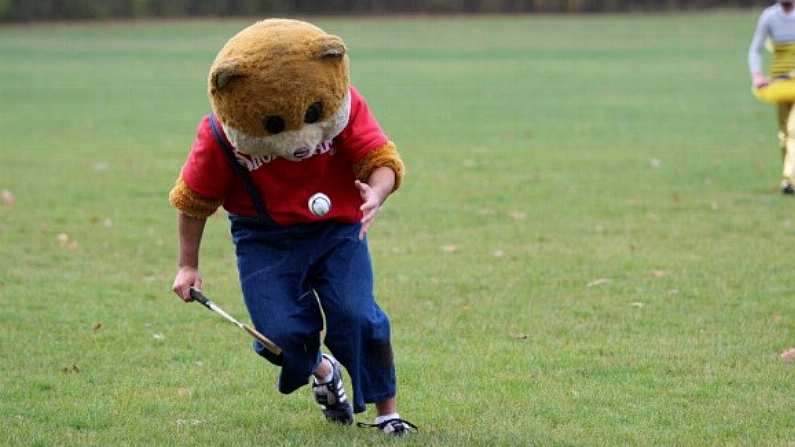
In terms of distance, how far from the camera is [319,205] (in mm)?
5391

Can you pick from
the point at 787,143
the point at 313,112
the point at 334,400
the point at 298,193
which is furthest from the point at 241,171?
the point at 787,143

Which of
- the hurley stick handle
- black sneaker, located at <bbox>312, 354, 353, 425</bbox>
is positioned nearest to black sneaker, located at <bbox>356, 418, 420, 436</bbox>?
black sneaker, located at <bbox>312, 354, 353, 425</bbox>

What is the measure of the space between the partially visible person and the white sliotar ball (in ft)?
26.5

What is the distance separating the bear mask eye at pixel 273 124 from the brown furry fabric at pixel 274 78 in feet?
0.04

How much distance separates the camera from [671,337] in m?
7.36

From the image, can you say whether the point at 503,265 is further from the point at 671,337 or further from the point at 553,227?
the point at 671,337

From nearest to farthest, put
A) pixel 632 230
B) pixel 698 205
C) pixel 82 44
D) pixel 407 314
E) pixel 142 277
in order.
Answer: pixel 407 314 < pixel 142 277 < pixel 632 230 < pixel 698 205 < pixel 82 44

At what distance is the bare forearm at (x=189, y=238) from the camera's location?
5.58 meters

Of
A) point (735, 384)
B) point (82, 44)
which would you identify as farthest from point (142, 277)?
point (82, 44)

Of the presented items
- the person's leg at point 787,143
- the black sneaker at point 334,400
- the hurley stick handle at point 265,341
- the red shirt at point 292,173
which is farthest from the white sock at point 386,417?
the person's leg at point 787,143

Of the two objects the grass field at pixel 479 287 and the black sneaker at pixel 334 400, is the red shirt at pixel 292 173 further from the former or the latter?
the grass field at pixel 479 287

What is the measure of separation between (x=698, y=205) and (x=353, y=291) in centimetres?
736

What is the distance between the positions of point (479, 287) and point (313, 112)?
12.6 ft

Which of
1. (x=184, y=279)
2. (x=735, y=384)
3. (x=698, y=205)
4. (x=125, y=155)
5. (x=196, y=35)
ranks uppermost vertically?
(x=184, y=279)
